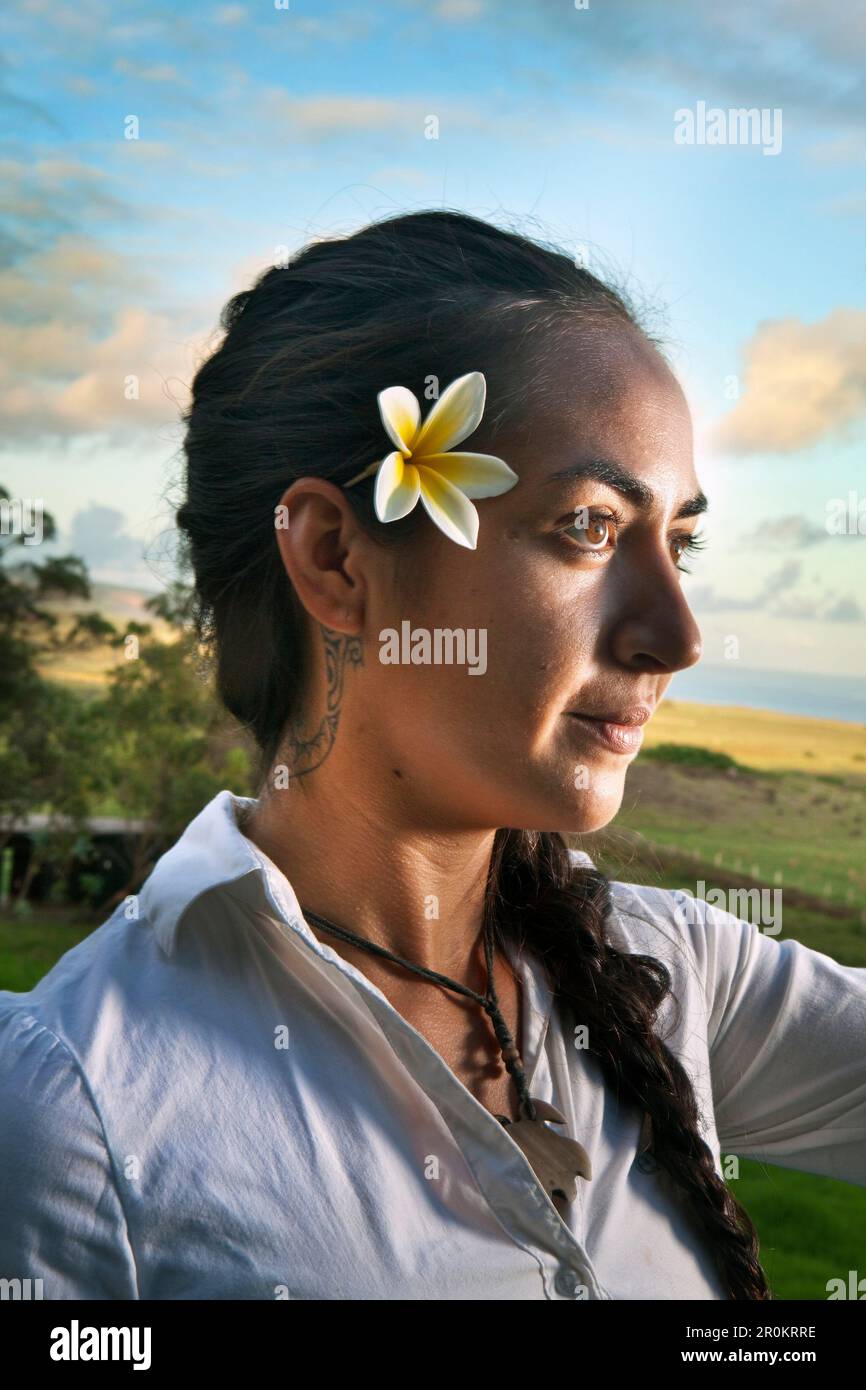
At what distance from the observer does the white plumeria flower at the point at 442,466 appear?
110cm

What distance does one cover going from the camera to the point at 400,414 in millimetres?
1138

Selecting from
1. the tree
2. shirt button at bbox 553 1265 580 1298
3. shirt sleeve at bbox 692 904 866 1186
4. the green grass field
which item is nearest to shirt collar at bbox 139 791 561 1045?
shirt button at bbox 553 1265 580 1298

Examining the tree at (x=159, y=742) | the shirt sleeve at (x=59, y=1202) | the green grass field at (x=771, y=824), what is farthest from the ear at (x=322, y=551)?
the tree at (x=159, y=742)

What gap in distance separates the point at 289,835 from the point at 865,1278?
190 centimetres

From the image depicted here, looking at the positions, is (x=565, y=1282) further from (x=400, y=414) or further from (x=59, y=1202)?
(x=400, y=414)

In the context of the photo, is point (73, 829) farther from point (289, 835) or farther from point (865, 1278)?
point (289, 835)

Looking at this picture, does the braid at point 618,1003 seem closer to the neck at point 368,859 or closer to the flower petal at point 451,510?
the neck at point 368,859

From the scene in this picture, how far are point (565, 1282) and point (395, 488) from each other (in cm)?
69

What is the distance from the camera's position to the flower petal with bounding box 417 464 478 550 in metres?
1.09

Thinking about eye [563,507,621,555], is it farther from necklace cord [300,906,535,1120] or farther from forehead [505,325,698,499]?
necklace cord [300,906,535,1120]

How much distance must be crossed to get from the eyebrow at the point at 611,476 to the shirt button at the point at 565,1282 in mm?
659

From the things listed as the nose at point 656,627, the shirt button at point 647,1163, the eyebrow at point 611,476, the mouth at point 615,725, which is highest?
the eyebrow at point 611,476

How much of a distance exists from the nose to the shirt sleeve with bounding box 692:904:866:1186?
460mm
